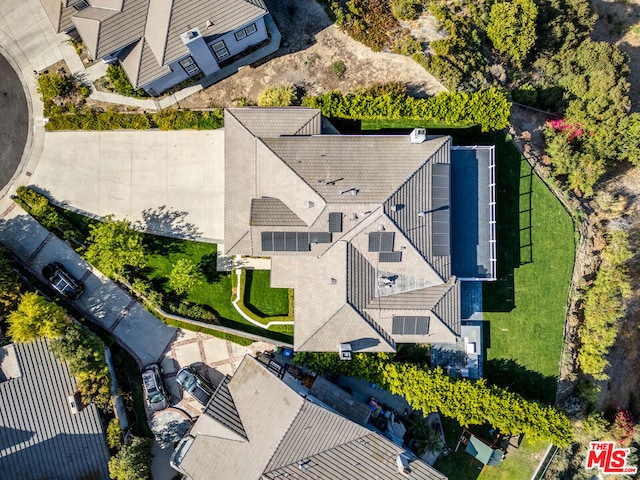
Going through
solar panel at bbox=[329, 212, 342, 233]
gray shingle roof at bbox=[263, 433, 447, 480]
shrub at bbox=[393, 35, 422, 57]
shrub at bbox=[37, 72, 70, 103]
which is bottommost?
gray shingle roof at bbox=[263, 433, 447, 480]

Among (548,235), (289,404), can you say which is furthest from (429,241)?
(289,404)

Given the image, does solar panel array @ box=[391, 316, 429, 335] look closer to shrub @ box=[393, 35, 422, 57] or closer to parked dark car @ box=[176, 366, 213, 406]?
parked dark car @ box=[176, 366, 213, 406]

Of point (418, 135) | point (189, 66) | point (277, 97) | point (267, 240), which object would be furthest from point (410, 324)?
point (189, 66)

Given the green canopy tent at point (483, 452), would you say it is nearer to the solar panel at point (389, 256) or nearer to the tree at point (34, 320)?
the solar panel at point (389, 256)

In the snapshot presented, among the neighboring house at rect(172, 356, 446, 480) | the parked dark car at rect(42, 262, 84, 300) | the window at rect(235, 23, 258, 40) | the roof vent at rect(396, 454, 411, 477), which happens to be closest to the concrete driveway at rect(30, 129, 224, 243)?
the parked dark car at rect(42, 262, 84, 300)

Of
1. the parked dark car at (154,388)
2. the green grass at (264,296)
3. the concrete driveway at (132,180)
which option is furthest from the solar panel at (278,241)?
the parked dark car at (154,388)

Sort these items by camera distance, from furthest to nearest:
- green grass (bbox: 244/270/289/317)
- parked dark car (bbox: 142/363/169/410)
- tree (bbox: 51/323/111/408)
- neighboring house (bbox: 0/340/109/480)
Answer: green grass (bbox: 244/270/289/317) < parked dark car (bbox: 142/363/169/410) < neighboring house (bbox: 0/340/109/480) < tree (bbox: 51/323/111/408)

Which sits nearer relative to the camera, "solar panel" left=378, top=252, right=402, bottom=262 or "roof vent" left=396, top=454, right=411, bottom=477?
"roof vent" left=396, top=454, right=411, bottom=477
